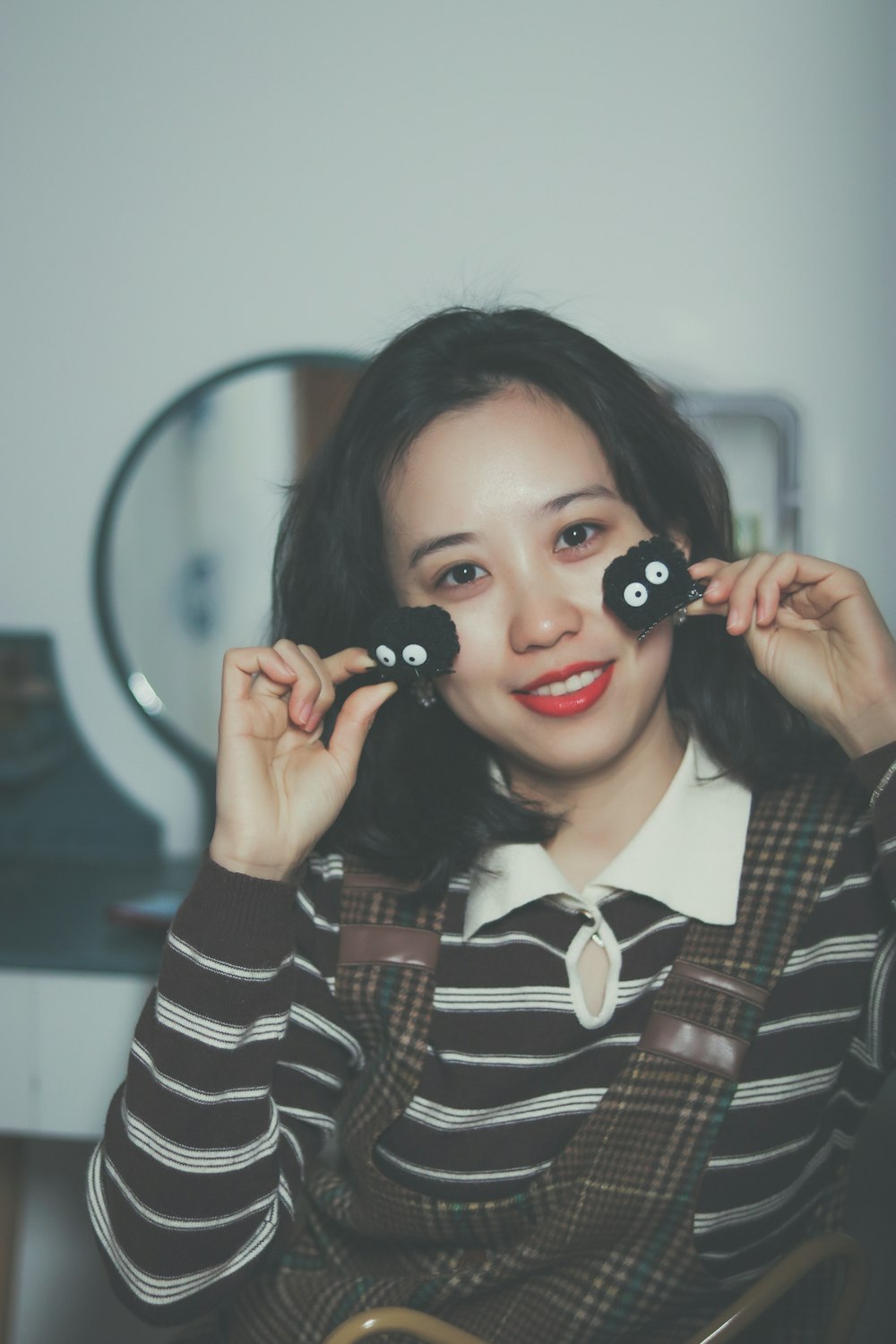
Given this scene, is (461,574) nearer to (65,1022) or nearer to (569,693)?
(569,693)

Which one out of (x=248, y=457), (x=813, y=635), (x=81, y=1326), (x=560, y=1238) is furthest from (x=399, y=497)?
(x=81, y=1326)

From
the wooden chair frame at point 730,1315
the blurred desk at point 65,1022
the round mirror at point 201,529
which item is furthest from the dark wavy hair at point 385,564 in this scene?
the round mirror at point 201,529

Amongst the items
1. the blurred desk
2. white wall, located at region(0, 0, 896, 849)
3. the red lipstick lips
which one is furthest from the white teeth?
white wall, located at region(0, 0, 896, 849)

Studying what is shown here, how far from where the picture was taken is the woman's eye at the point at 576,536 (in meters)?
1.04

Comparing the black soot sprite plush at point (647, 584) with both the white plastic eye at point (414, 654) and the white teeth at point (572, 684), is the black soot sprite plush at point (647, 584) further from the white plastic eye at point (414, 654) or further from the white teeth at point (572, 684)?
the white plastic eye at point (414, 654)

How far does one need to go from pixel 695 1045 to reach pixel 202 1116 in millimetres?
393

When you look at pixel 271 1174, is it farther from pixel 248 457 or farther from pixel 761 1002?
pixel 248 457

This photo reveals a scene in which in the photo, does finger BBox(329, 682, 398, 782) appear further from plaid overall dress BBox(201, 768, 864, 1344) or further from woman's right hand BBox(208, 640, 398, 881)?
plaid overall dress BBox(201, 768, 864, 1344)

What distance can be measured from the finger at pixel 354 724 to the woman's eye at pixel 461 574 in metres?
0.12

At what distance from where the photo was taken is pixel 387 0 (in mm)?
1828

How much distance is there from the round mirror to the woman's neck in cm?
82

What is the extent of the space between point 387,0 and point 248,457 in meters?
0.71

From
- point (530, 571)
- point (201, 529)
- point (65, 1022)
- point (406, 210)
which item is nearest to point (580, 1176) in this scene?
point (530, 571)

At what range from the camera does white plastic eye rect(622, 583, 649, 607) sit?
38.9 inches
